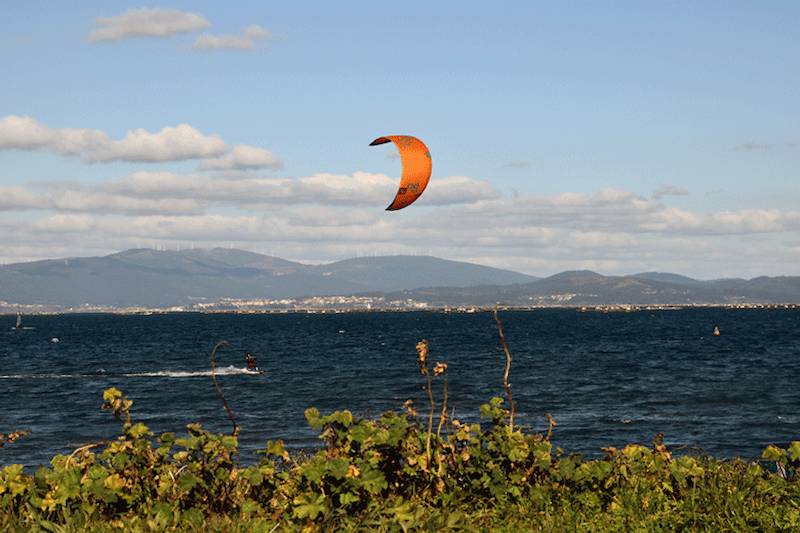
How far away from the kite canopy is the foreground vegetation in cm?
184

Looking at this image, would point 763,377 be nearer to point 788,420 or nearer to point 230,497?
point 788,420

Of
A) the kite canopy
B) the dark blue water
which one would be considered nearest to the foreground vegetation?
the kite canopy

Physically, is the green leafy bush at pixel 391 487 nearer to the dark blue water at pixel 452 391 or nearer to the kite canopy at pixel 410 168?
the kite canopy at pixel 410 168

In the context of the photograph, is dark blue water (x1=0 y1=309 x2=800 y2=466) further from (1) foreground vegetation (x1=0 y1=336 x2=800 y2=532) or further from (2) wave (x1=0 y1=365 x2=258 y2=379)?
(1) foreground vegetation (x1=0 y1=336 x2=800 y2=532)

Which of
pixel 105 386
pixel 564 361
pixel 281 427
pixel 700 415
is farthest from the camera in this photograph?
pixel 564 361

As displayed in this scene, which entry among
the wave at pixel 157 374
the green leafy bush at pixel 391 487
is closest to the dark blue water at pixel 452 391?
the wave at pixel 157 374

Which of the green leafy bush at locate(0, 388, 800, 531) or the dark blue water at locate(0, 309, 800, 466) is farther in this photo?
the dark blue water at locate(0, 309, 800, 466)

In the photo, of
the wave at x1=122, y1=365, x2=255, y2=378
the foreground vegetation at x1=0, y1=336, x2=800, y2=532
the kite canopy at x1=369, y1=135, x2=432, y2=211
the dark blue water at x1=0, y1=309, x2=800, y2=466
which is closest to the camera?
the foreground vegetation at x1=0, y1=336, x2=800, y2=532

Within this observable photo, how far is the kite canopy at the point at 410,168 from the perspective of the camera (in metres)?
11.7

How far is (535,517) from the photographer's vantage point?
10523 mm

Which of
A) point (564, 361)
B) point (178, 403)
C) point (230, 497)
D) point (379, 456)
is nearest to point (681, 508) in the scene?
point (379, 456)

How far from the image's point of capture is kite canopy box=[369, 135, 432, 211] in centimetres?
1170

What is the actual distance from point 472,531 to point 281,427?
3477 centimetres

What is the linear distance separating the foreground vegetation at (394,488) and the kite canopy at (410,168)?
1836mm
